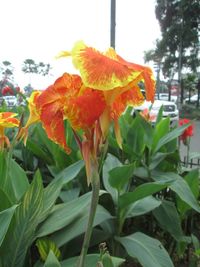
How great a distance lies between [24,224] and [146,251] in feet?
1.47

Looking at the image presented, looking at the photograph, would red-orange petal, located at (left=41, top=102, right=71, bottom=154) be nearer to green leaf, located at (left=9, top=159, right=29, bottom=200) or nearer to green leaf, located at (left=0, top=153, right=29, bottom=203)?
green leaf, located at (left=0, top=153, right=29, bottom=203)

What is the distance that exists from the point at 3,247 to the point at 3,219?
0.16m

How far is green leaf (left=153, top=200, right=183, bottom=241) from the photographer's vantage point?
6.18 ft

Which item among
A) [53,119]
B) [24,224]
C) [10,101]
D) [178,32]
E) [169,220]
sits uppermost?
[178,32]

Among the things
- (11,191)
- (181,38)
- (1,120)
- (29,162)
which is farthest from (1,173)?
(181,38)

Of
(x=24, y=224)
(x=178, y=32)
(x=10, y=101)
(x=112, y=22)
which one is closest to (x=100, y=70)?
(x=24, y=224)

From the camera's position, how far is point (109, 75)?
31.7 inches

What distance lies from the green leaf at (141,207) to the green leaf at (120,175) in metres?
0.12

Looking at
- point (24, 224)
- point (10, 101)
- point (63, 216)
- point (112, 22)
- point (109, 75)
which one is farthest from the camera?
point (10, 101)

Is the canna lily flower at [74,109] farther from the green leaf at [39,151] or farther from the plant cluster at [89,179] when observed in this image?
the green leaf at [39,151]

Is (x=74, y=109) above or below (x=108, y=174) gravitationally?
above

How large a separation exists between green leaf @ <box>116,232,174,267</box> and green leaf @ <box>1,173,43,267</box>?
38 centimetres

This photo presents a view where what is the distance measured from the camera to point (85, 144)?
0.86 m

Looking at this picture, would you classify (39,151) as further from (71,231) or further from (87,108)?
(87,108)
